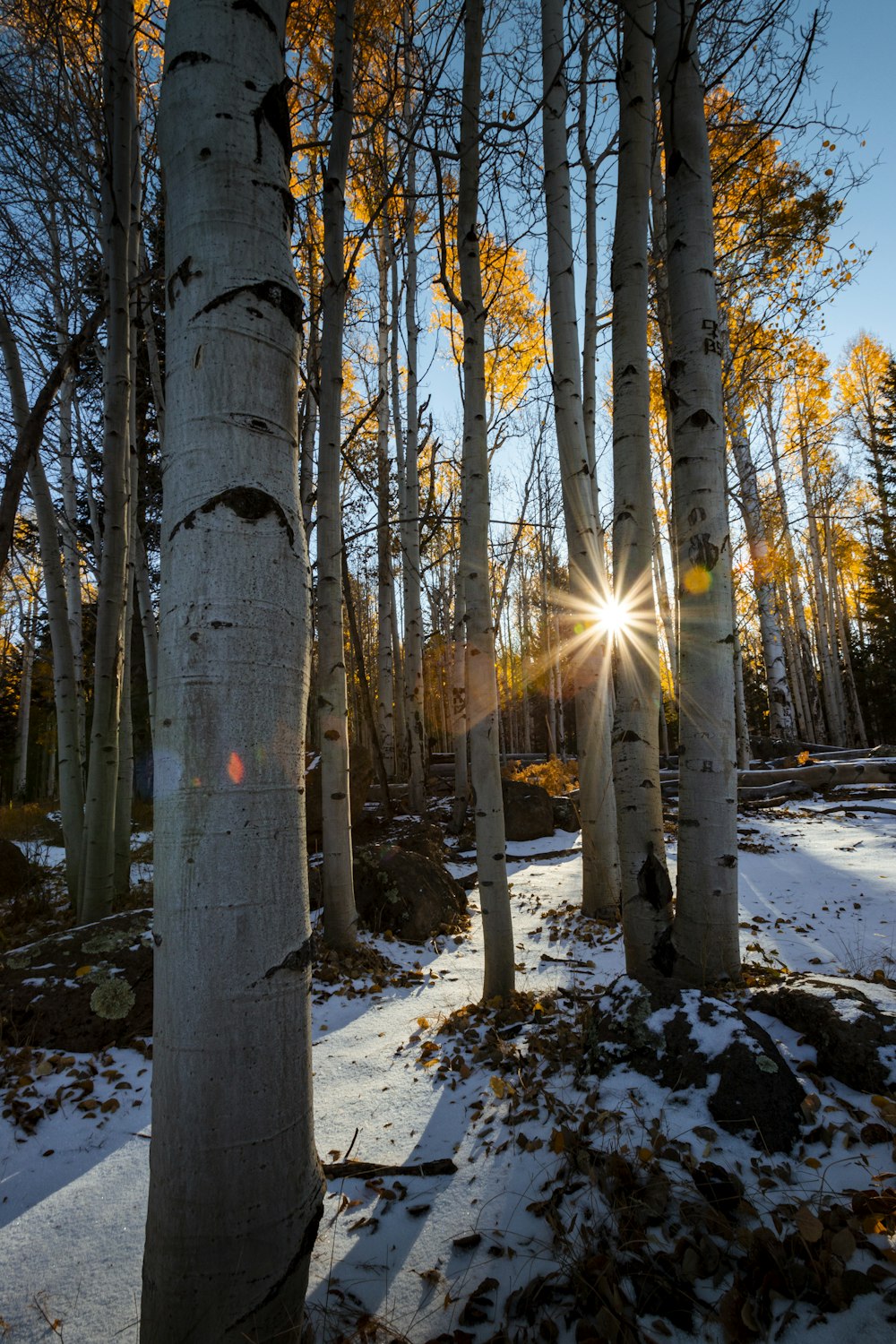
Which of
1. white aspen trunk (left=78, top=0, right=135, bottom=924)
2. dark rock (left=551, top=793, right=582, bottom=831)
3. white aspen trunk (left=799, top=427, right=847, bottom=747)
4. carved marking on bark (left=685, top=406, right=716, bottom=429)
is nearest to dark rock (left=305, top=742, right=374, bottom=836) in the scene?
white aspen trunk (left=78, top=0, right=135, bottom=924)

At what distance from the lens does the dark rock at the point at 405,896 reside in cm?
530

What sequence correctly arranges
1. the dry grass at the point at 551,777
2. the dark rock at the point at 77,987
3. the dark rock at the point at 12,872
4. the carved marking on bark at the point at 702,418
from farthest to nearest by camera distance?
1. the dry grass at the point at 551,777
2. the dark rock at the point at 12,872
3. the dark rock at the point at 77,987
4. the carved marking on bark at the point at 702,418

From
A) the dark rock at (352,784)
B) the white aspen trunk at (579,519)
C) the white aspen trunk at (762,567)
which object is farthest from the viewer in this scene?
the white aspen trunk at (762,567)

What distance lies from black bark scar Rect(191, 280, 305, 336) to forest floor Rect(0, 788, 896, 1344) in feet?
8.19

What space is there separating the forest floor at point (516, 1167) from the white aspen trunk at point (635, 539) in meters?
0.67

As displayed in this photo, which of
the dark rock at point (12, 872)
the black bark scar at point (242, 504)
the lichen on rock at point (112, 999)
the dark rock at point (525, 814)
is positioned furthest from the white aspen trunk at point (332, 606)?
the dark rock at point (525, 814)

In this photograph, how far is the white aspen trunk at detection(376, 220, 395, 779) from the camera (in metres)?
9.91

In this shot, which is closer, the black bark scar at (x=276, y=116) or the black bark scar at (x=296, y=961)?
the black bark scar at (x=296, y=961)

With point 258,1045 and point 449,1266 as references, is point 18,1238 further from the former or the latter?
point 258,1045

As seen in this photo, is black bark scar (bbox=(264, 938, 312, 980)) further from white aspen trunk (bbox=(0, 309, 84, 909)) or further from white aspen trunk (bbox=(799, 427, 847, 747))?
white aspen trunk (bbox=(799, 427, 847, 747))

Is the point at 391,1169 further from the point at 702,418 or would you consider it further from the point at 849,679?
the point at 849,679

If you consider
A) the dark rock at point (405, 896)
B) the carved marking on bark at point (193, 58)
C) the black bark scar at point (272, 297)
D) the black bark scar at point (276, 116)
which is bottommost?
the dark rock at point (405, 896)

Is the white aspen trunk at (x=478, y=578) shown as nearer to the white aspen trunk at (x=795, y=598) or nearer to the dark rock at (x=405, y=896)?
the dark rock at (x=405, y=896)

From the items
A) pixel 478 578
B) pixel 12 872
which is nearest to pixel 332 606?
pixel 478 578
